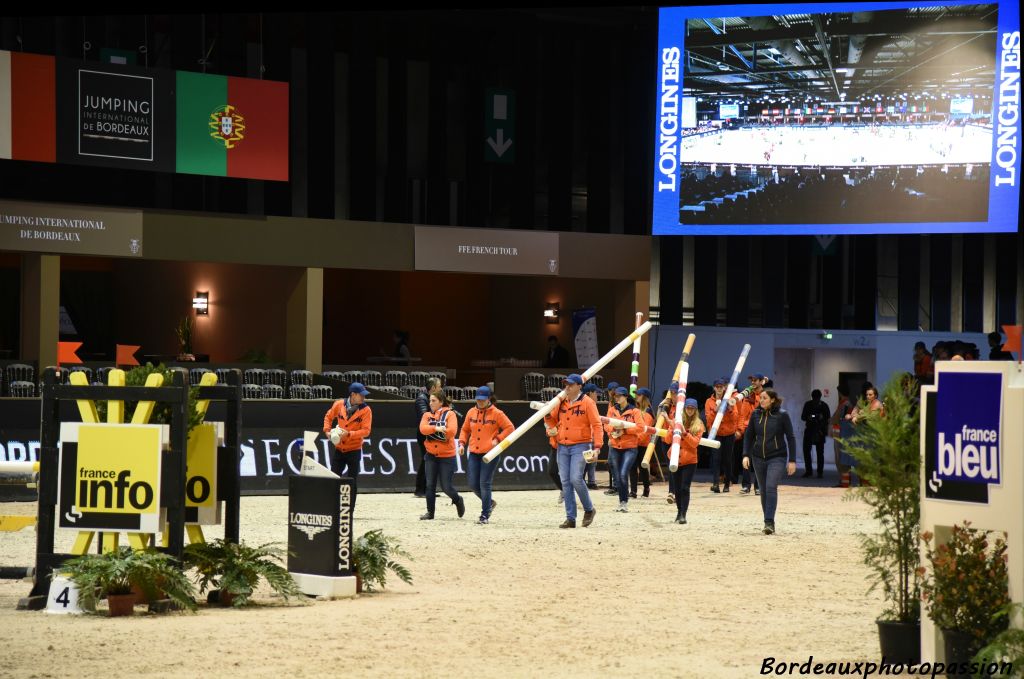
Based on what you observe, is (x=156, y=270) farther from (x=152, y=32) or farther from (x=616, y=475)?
(x=616, y=475)

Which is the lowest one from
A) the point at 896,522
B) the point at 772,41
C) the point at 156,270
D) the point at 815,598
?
the point at 815,598

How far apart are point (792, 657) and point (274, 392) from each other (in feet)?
59.1

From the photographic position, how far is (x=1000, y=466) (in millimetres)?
7504

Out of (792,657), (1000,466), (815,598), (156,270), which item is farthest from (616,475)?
(156,270)

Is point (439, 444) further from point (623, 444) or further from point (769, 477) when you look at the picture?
point (769, 477)

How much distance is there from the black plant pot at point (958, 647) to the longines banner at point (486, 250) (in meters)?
23.2

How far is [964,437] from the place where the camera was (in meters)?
7.77

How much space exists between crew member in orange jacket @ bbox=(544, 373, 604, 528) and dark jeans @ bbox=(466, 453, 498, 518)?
1163mm

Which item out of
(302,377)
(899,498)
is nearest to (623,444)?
(302,377)

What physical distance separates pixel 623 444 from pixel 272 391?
798 centimetres

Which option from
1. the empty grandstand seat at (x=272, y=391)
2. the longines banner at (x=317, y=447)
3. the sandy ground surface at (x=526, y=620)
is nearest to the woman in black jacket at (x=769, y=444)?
A: the sandy ground surface at (x=526, y=620)

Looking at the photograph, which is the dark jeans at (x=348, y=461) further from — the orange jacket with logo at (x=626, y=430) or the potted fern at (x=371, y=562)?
the potted fern at (x=371, y=562)

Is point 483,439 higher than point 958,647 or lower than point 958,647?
higher

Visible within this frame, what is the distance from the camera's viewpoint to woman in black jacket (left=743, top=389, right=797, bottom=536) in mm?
16609
